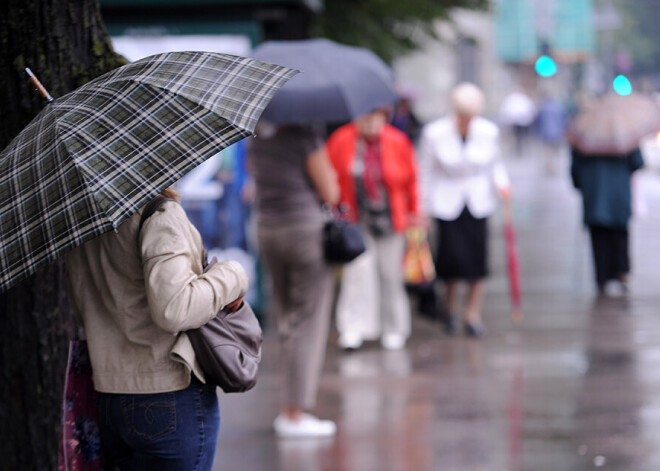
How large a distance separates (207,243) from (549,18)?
157ft

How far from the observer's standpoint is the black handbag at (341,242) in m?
6.27

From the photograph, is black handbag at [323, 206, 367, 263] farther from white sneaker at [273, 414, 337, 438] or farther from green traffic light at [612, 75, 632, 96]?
green traffic light at [612, 75, 632, 96]

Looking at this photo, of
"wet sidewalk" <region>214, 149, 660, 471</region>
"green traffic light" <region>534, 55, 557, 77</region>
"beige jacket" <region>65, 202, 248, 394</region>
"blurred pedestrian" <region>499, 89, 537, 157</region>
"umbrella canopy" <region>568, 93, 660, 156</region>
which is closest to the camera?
"beige jacket" <region>65, 202, 248, 394</region>

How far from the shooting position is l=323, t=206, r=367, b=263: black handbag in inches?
247

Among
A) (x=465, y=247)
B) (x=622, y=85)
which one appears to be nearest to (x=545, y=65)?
(x=622, y=85)

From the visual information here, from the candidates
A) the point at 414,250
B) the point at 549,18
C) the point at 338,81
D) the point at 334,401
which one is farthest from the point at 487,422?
the point at 549,18

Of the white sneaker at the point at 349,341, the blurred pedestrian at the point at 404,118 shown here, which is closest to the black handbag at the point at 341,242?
the white sneaker at the point at 349,341

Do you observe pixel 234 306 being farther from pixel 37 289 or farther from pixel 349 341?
pixel 349 341

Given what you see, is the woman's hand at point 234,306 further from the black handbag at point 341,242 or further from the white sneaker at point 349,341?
the white sneaker at point 349,341

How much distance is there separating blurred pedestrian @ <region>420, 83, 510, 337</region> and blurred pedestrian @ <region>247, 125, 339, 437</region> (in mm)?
2706

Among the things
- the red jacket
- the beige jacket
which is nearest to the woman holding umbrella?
the red jacket

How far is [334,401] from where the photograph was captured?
725 centimetres

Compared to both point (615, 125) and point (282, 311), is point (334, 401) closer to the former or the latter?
point (282, 311)

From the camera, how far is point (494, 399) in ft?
23.5
